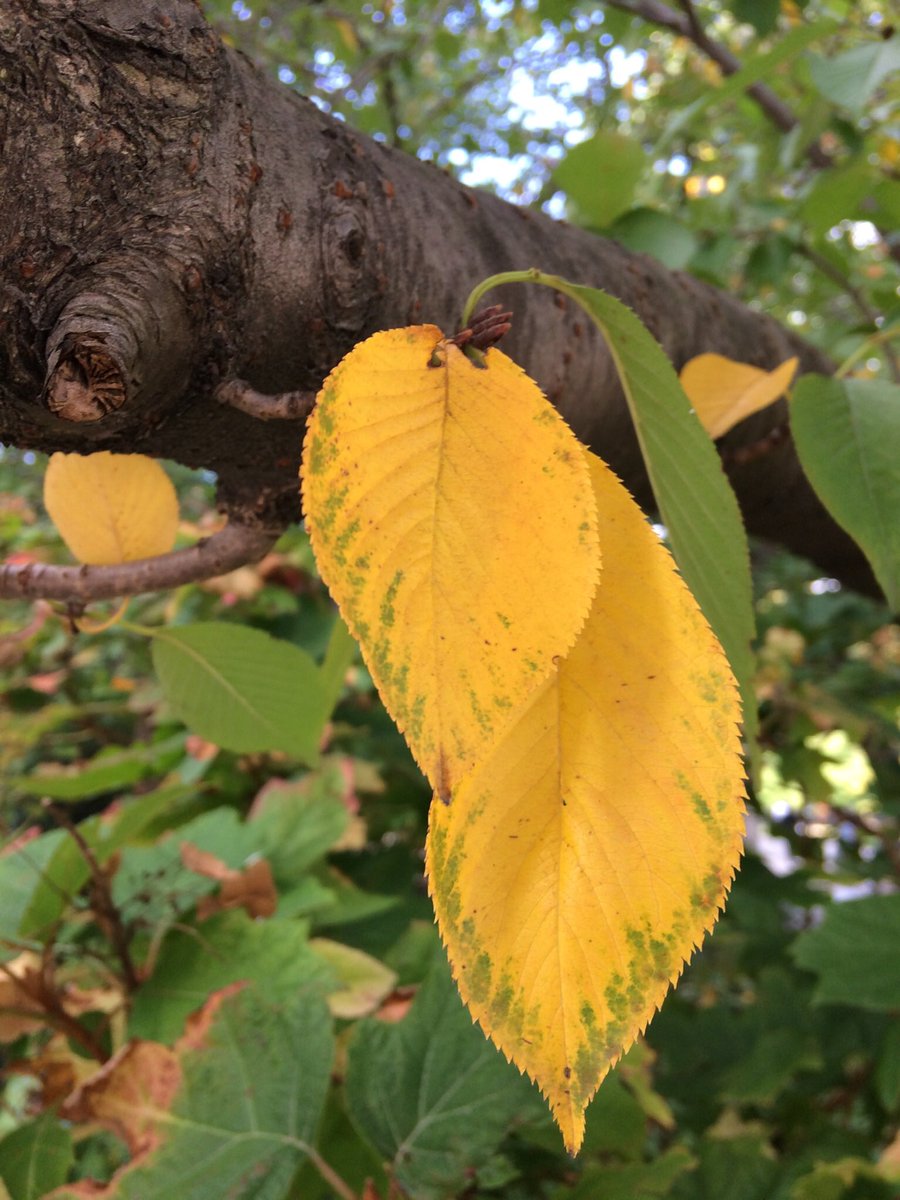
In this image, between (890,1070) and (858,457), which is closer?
(858,457)

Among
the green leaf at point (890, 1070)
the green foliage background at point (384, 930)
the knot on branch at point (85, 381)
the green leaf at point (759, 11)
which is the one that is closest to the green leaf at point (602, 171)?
the green foliage background at point (384, 930)

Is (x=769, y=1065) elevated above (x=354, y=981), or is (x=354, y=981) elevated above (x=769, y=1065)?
(x=354, y=981)

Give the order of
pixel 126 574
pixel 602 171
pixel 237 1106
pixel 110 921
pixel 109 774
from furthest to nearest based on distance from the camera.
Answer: pixel 109 774 < pixel 602 171 < pixel 110 921 < pixel 237 1106 < pixel 126 574

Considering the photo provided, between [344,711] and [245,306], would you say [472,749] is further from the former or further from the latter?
[344,711]

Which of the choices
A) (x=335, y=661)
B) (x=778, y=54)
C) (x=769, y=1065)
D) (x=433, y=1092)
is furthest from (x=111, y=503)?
(x=769, y=1065)

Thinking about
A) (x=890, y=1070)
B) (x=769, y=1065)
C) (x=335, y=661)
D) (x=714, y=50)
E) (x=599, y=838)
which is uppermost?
(x=714, y=50)

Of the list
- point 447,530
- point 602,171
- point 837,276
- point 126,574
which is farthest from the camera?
point 837,276

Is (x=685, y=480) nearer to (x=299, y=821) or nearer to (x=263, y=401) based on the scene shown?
(x=263, y=401)
